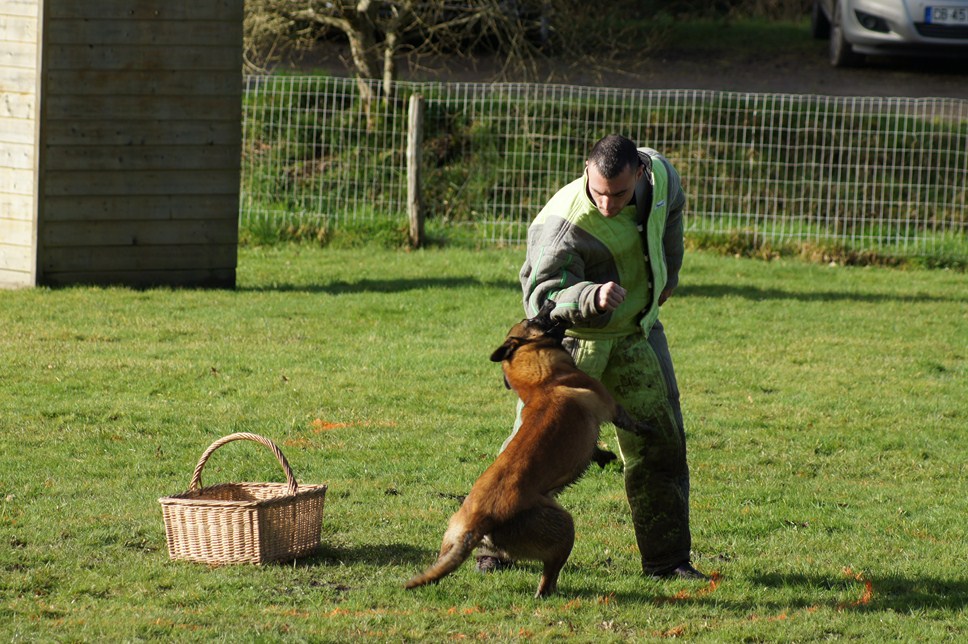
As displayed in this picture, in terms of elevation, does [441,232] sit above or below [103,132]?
below

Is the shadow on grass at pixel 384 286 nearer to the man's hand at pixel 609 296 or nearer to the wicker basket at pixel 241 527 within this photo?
the wicker basket at pixel 241 527

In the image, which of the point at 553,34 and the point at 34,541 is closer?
the point at 34,541

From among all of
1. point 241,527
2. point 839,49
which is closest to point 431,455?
point 241,527

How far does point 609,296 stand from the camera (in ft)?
16.1

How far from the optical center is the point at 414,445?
775 centimetres

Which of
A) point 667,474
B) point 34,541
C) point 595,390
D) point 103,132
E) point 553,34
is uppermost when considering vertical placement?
point 553,34

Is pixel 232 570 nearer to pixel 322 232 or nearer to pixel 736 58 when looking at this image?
pixel 322 232

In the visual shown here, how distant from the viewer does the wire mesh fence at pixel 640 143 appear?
14.9 m

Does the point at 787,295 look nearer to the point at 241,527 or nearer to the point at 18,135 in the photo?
the point at 18,135

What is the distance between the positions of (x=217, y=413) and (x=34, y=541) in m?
2.49

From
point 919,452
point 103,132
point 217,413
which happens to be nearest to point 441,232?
point 103,132

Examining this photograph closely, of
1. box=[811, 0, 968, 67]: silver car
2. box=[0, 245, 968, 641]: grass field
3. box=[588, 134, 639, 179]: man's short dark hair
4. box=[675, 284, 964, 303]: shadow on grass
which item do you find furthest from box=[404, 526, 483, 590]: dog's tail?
box=[811, 0, 968, 67]: silver car

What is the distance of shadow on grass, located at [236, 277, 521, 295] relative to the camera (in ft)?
41.3

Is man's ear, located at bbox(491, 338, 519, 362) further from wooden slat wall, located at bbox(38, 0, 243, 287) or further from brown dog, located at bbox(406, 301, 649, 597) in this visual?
wooden slat wall, located at bbox(38, 0, 243, 287)
